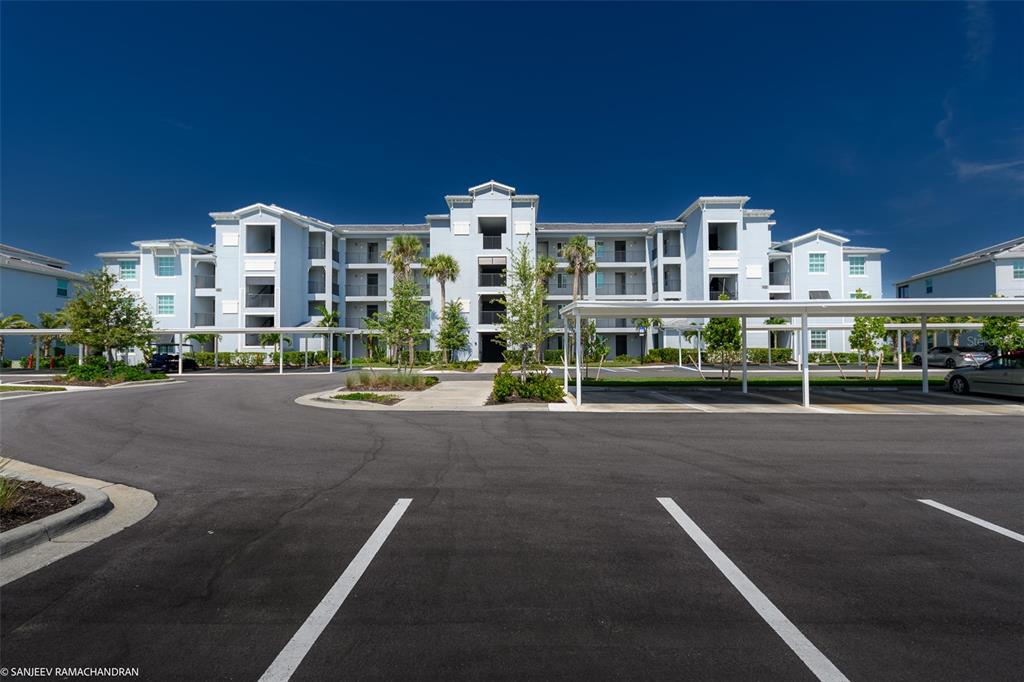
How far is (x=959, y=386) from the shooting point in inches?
745

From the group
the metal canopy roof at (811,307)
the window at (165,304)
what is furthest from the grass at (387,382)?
the window at (165,304)

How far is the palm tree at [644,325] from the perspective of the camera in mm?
38688

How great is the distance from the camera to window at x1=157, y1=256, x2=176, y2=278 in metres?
43.7

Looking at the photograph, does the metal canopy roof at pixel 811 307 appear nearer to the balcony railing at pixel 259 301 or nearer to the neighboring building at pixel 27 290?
the balcony railing at pixel 259 301

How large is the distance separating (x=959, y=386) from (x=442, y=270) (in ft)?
101

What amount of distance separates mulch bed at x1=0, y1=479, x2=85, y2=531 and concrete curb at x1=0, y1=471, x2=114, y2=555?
10cm

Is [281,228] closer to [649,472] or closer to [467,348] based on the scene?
[467,348]

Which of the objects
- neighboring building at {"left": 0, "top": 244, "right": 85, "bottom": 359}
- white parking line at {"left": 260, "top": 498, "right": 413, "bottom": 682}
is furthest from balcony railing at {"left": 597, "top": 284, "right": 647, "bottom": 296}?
neighboring building at {"left": 0, "top": 244, "right": 85, "bottom": 359}

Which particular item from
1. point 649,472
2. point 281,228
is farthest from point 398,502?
point 281,228

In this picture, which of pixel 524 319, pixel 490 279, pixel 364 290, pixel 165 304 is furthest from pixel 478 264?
pixel 165 304

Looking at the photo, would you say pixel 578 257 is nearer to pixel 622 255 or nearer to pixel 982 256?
pixel 622 255

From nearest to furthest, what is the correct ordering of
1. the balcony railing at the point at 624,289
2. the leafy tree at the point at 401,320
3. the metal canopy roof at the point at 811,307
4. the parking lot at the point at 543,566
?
the parking lot at the point at 543,566
the metal canopy roof at the point at 811,307
the leafy tree at the point at 401,320
the balcony railing at the point at 624,289

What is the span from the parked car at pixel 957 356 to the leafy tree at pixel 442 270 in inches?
1337

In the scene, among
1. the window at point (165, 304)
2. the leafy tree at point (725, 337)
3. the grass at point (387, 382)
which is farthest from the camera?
the window at point (165, 304)
